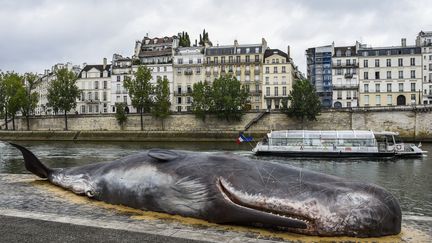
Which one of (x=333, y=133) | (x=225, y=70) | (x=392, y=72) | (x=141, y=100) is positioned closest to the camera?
(x=333, y=133)

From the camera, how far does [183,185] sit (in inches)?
361

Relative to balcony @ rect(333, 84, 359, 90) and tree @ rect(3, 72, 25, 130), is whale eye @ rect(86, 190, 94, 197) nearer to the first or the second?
tree @ rect(3, 72, 25, 130)

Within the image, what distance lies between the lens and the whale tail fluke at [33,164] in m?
13.3

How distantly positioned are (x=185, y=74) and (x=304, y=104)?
35054 millimetres

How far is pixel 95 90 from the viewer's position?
109 meters

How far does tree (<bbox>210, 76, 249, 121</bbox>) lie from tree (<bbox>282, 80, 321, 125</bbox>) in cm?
884

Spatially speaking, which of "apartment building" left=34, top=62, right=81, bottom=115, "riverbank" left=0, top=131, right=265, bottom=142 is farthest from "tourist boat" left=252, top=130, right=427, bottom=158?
"apartment building" left=34, top=62, right=81, bottom=115

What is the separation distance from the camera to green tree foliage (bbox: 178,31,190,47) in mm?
115425

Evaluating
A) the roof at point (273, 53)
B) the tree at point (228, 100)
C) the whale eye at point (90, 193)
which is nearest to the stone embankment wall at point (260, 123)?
the tree at point (228, 100)

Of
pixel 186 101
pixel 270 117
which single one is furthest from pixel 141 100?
pixel 270 117

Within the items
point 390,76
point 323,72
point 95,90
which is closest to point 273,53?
point 323,72

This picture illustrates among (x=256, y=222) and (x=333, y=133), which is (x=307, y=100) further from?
(x=256, y=222)

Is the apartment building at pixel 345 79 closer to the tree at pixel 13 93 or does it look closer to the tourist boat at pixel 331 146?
the tourist boat at pixel 331 146

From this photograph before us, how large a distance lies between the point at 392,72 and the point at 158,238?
Result: 94.1m
